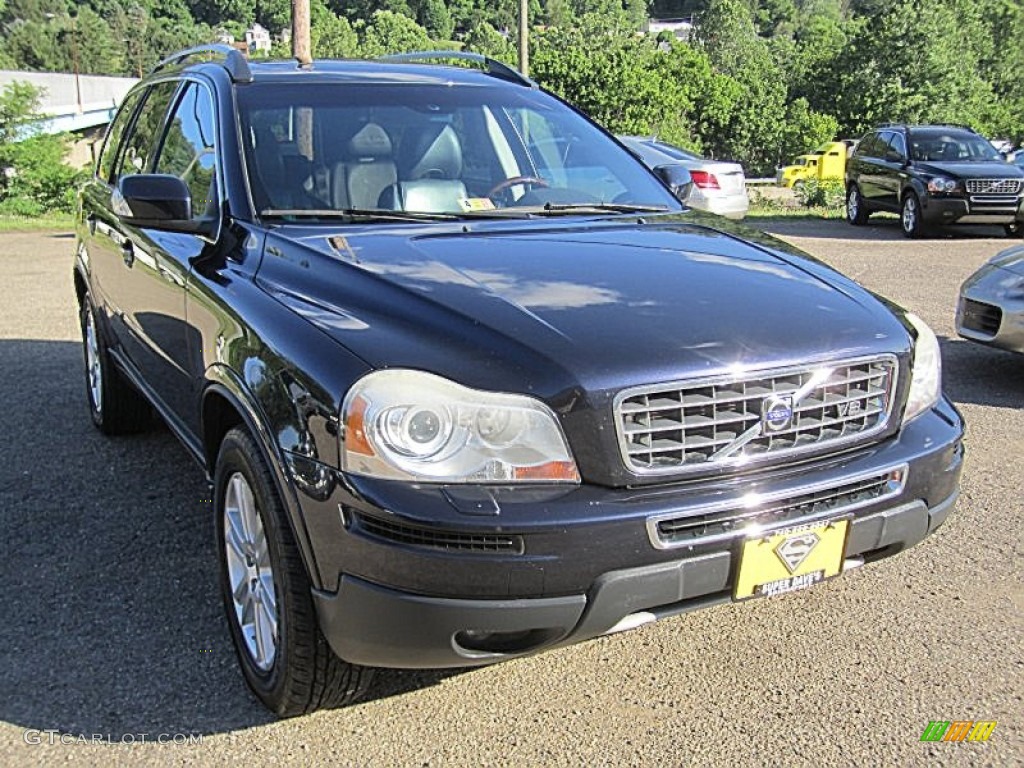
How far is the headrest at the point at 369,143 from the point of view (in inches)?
141

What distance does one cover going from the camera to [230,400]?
283 cm

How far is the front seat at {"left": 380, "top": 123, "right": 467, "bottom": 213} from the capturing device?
3.52 meters

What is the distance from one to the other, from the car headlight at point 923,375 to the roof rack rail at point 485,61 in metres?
2.24

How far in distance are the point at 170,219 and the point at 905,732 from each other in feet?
8.84

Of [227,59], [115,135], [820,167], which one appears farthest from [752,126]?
[227,59]

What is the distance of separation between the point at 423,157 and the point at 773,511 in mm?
1932

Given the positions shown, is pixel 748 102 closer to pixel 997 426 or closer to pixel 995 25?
pixel 995 25

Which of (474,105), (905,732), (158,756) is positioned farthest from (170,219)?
(905,732)

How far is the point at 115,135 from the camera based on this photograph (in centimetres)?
522

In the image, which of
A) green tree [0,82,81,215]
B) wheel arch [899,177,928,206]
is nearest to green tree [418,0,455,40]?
green tree [0,82,81,215]

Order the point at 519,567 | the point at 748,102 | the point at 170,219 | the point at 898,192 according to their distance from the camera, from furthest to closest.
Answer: the point at 748,102 < the point at 898,192 < the point at 170,219 < the point at 519,567

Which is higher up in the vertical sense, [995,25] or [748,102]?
[995,25]

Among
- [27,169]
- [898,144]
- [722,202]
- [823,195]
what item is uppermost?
[898,144]

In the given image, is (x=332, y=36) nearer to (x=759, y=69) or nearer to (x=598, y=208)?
(x=759, y=69)
